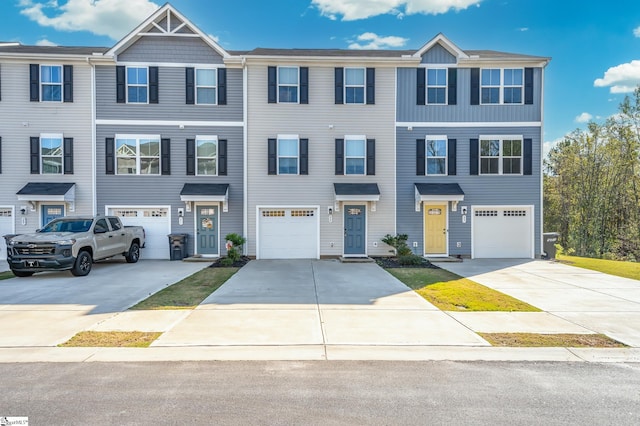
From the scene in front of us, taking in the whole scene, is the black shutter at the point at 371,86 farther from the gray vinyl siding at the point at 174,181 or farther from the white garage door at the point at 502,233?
the white garage door at the point at 502,233

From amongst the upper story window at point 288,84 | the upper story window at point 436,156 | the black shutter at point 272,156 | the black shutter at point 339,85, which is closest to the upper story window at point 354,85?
the black shutter at point 339,85

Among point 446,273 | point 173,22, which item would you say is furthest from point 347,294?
point 173,22

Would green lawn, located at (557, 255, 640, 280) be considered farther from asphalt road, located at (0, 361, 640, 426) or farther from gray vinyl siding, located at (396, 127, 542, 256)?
asphalt road, located at (0, 361, 640, 426)

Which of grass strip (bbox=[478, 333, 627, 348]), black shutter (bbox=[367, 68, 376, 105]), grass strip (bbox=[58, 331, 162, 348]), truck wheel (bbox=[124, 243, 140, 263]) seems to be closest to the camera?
grass strip (bbox=[58, 331, 162, 348])

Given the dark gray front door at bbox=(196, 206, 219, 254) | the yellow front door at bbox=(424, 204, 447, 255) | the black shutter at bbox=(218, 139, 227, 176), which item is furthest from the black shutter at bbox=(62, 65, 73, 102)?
the yellow front door at bbox=(424, 204, 447, 255)

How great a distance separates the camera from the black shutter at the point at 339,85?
1662 cm

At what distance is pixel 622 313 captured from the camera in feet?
26.3

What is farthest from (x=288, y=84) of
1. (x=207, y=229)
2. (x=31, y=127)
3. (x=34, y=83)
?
(x=31, y=127)

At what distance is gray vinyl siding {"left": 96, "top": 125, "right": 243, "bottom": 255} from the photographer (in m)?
16.4

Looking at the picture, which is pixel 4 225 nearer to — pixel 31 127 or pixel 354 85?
pixel 31 127

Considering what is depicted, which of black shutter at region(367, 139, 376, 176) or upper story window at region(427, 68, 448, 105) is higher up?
upper story window at region(427, 68, 448, 105)

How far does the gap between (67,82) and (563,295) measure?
19.8 meters

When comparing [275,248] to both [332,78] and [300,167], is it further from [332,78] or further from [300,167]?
[332,78]

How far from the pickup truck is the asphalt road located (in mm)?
7461
